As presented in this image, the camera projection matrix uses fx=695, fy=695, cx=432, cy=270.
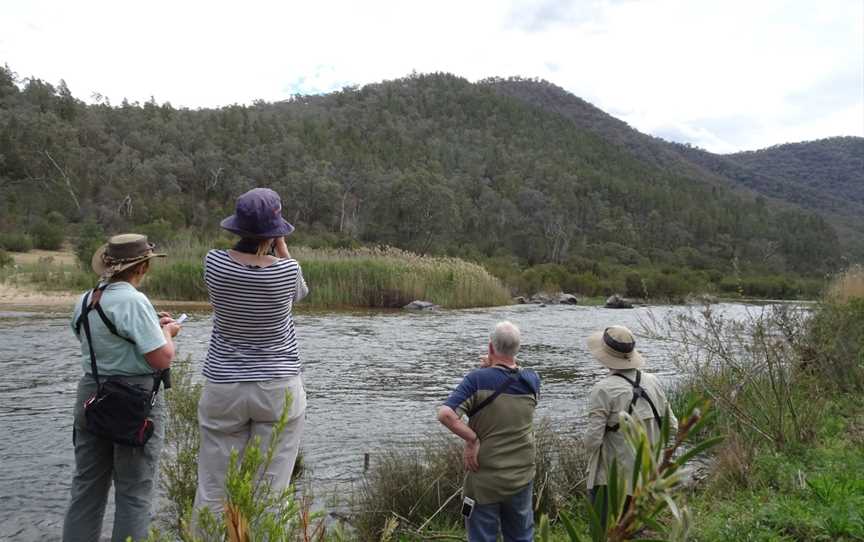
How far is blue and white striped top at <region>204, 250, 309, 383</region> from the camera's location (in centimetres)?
359

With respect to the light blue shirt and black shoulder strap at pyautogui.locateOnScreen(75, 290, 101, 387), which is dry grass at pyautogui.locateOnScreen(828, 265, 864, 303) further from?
black shoulder strap at pyautogui.locateOnScreen(75, 290, 101, 387)

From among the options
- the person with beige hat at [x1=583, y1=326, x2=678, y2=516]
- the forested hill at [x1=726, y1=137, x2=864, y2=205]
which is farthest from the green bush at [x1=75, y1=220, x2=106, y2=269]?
the forested hill at [x1=726, y1=137, x2=864, y2=205]

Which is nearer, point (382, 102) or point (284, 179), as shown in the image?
point (284, 179)

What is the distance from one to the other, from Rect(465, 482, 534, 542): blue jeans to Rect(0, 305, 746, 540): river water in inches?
93.8

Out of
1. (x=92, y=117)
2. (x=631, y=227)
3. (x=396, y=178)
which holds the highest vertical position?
(x=92, y=117)

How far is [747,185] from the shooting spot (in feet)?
586

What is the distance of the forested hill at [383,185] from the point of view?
56000mm

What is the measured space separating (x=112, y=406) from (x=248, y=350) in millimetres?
737

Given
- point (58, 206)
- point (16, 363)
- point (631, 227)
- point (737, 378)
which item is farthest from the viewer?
point (631, 227)

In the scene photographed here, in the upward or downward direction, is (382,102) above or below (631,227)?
above

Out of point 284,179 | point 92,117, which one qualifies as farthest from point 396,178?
point 92,117

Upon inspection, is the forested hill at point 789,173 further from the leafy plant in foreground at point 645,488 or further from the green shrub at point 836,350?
the leafy plant in foreground at point 645,488

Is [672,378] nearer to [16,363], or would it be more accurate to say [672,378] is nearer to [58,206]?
[16,363]

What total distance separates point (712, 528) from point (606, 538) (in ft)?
12.5
